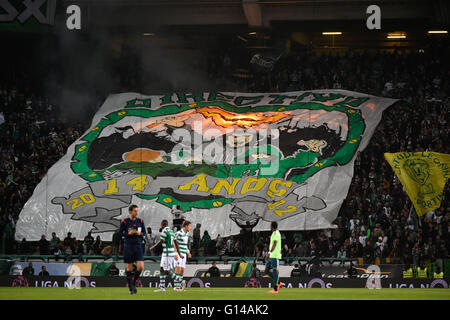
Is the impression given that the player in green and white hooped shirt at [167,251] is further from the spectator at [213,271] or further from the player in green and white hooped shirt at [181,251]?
the spectator at [213,271]

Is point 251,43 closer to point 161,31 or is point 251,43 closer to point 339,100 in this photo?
point 161,31

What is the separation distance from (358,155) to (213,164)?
6.26 metres

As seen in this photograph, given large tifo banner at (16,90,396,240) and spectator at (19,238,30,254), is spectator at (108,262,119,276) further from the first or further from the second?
spectator at (19,238,30,254)

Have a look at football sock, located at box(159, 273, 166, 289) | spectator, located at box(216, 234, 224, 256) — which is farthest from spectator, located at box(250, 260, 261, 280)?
football sock, located at box(159, 273, 166, 289)

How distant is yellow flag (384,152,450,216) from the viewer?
27.5 m

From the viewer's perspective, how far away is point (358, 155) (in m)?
31.3

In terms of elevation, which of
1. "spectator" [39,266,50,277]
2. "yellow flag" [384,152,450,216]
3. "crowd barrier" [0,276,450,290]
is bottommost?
"crowd barrier" [0,276,450,290]

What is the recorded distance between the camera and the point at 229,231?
1156 inches

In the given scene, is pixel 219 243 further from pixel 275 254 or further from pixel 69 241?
pixel 275 254

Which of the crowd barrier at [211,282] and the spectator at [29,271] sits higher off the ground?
the spectator at [29,271]

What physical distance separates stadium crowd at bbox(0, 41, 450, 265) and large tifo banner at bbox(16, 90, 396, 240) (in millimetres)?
851

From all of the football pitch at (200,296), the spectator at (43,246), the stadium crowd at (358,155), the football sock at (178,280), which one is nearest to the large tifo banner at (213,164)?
the spectator at (43,246)

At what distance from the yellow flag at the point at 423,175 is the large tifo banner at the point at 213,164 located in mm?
2549

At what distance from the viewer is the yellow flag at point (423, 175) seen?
27500mm
